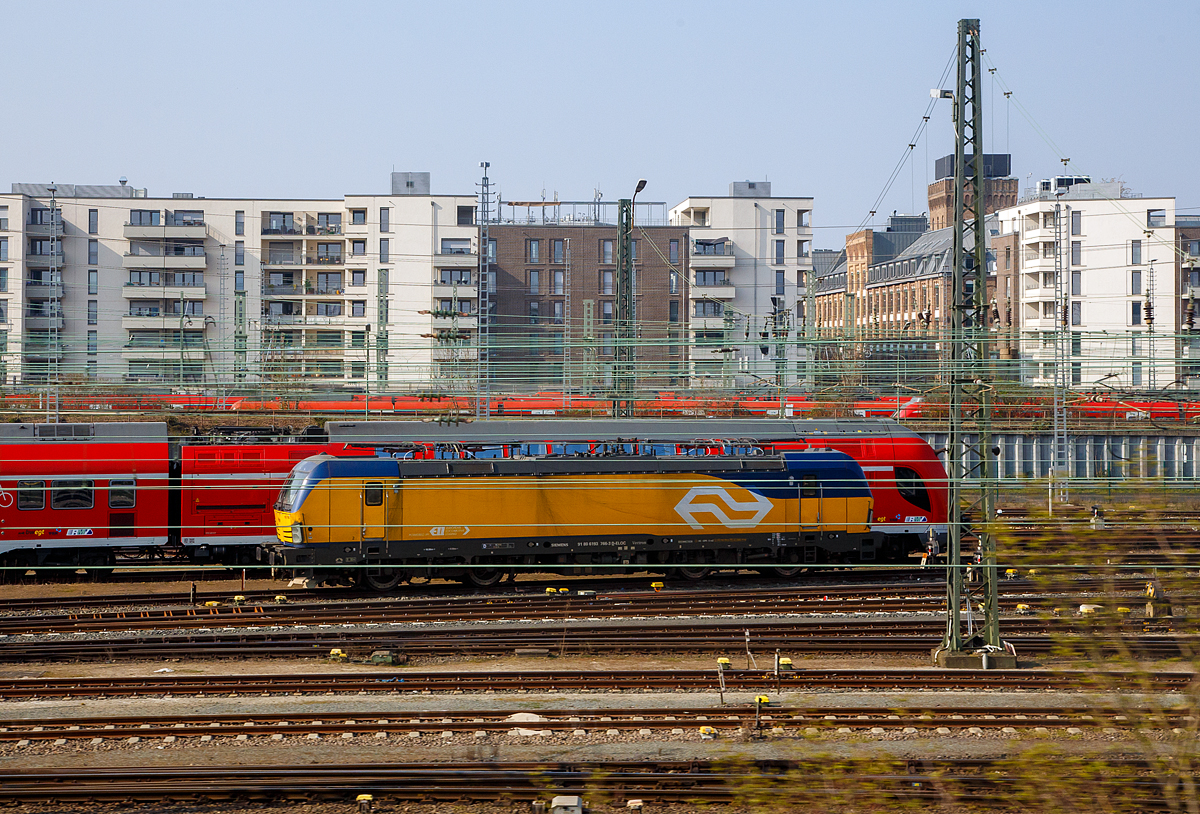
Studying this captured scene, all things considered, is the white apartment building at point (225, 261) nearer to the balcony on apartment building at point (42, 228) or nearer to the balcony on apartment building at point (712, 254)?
the balcony on apartment building at point (42, 228)

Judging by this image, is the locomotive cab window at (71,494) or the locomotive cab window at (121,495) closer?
the locomotive cab window at (71,494)

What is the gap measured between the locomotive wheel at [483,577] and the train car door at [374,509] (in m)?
2.21

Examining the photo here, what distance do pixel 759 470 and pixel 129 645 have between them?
12.6 meters

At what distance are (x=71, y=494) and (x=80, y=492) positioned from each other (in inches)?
7.3

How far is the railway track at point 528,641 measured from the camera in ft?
55.6

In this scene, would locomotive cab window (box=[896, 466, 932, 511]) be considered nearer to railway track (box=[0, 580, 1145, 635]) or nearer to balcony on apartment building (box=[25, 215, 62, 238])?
railway track (box=[0, 580, 1145, 635])

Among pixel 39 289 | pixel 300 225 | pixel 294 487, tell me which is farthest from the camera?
pixel 300 225

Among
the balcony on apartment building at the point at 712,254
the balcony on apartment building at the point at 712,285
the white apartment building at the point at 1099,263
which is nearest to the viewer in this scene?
the white apartment building at the point at 1099,263

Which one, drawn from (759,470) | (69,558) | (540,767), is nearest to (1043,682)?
(540,767)

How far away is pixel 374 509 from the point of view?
21516 millimetres

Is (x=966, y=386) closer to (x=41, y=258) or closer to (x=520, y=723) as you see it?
(x=520, y=723)

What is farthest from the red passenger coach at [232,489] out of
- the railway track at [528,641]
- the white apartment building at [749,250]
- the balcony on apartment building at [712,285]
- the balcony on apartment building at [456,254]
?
the white apartment building at [749,250]

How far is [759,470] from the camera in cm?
2317

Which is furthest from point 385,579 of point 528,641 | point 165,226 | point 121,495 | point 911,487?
point 165,226
